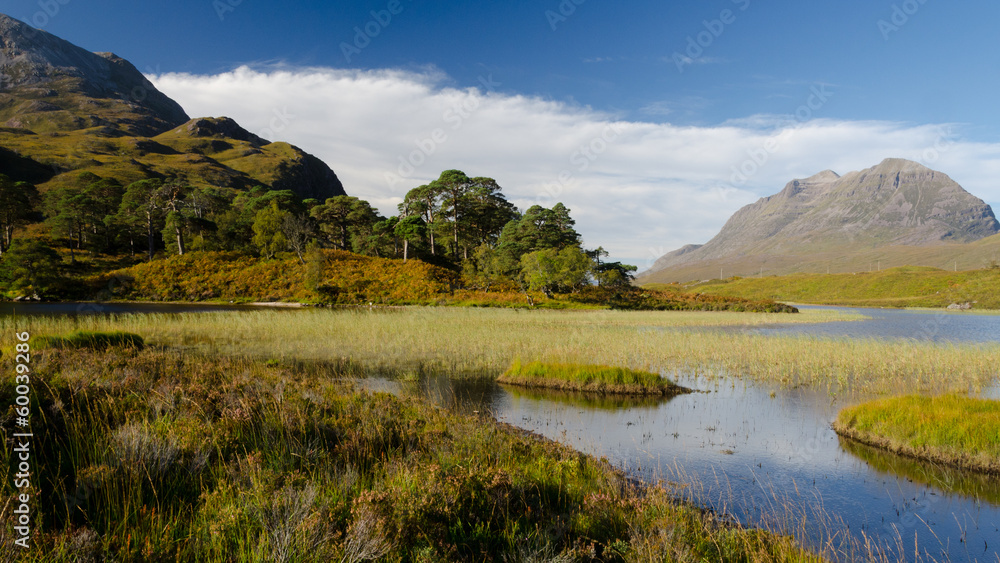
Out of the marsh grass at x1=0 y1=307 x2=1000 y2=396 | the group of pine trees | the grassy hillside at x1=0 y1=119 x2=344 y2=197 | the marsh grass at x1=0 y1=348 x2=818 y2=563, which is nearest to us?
the marsh grass at x1=0 y1=348 x2=818 y2=563

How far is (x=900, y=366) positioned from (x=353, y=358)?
76.9 feet

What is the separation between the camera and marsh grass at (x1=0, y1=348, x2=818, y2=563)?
3930 mm

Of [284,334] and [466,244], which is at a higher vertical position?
[466,244]

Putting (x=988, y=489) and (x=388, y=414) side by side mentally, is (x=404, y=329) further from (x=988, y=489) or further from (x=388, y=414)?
(x=988, y=489)

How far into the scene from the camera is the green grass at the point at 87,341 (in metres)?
14.5

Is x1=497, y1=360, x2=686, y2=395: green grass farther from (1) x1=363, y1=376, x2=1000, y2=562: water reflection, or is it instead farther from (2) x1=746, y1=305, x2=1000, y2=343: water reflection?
(2) x1=746, y1=305, x2=1000, y2=343: water reflection

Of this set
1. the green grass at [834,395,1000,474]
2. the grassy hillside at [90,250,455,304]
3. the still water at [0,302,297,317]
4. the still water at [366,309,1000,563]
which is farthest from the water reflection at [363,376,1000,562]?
the grassy hillside at [90,250,455,304]

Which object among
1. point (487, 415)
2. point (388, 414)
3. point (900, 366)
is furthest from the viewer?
point (900, 366)

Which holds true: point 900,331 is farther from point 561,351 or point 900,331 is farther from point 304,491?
point 304,491

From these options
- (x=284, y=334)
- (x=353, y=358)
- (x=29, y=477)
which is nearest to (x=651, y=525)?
(x=29, y=477)

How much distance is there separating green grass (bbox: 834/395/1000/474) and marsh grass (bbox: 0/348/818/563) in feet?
23.9

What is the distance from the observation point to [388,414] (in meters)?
9.03

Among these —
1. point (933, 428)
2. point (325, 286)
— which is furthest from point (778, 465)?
point (325, 286)

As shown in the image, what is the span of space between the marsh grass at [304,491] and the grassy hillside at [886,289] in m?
127
